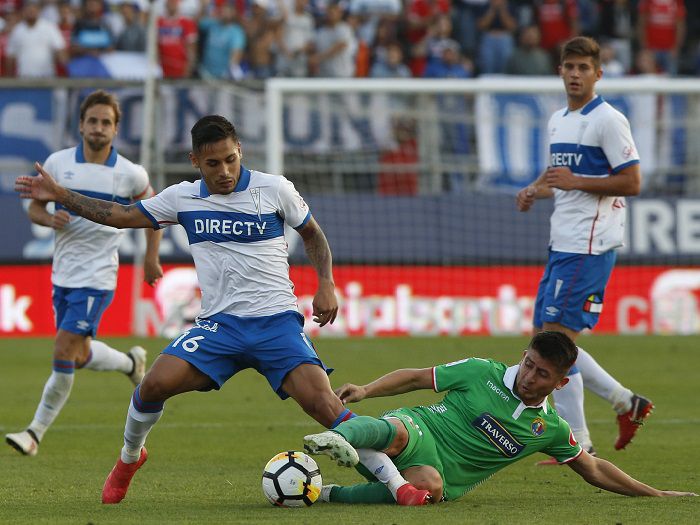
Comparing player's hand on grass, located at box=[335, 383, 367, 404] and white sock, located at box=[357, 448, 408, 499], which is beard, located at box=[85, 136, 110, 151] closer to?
player's hand on grass, located at box=[335, 383, 367, 404]

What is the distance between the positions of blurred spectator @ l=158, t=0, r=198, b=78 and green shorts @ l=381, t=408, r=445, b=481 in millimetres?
14253

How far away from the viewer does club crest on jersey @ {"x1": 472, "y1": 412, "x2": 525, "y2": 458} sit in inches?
281

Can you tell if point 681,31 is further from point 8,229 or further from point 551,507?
point 551,507

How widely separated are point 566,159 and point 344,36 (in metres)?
12.7

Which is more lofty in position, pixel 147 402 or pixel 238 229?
pixel 238 229

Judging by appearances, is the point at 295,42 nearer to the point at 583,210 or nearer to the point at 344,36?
the point at 344,36

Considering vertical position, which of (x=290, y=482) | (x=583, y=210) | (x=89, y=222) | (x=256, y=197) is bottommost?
(x=290, y=482)

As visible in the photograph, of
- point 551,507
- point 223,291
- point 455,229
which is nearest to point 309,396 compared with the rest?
point 223,291

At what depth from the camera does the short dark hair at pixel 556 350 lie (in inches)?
269

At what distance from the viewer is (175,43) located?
20.7 m

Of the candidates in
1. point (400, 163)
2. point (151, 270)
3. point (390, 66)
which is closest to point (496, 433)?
point (151, 270)

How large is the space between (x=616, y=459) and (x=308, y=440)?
3472 millimetres

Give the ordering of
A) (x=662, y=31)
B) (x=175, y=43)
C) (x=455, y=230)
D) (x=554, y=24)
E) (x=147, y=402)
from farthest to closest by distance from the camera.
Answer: (x=662, y=31) < (x=554, y=24) < (x=175, y=43) < (x=455, y=230) < (x=147, y=402)

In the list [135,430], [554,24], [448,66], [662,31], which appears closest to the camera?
[135,430]
